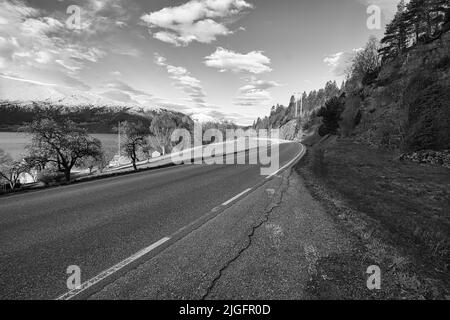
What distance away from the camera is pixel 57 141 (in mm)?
20312

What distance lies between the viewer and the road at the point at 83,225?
10.1ft

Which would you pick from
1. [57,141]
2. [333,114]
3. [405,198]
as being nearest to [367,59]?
[333,114]

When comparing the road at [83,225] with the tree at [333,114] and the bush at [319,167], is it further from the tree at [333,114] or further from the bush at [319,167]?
the tree at [333,114]

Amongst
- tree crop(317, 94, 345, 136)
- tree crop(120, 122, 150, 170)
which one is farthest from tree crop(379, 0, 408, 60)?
tree crop(120, 122, 150, 170)

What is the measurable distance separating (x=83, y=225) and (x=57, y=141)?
20322 millimetres

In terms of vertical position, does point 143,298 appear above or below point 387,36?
below

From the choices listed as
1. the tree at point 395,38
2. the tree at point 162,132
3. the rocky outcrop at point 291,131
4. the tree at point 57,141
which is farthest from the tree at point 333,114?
the rocky outcrop at point 291,131

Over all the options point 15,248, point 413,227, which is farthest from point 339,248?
point 15,248

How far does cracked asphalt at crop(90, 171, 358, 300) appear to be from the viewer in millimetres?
2740

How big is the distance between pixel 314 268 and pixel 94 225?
14.5 feet

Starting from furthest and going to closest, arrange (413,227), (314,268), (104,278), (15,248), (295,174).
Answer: (295,174), (413,227), (15,248), (314,268), (104,278)

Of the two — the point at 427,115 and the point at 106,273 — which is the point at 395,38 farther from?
the point at 106,273
